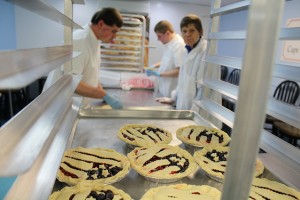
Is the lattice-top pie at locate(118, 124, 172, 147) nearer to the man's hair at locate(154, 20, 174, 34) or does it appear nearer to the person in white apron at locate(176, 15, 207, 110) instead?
the person in white apron at locate(176, 15, 207, 110)

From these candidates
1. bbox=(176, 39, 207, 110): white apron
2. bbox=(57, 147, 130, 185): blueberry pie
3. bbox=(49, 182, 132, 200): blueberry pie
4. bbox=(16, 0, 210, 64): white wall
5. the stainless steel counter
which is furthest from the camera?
bbox=(16, 0, 210, 64): white wall

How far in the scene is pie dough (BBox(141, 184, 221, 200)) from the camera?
94cm

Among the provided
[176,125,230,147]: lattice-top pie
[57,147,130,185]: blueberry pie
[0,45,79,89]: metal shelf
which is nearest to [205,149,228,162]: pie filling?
[176,125,230,147]: lattice-top pie

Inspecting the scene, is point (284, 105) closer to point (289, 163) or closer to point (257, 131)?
point (289, 163)

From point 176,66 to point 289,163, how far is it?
96.8 inches

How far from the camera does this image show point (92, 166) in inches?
44.9

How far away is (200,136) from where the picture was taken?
1530 mm

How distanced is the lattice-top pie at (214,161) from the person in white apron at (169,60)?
198cm

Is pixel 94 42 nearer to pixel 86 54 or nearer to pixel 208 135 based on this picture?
pixel 86 54

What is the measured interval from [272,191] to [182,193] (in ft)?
1.22

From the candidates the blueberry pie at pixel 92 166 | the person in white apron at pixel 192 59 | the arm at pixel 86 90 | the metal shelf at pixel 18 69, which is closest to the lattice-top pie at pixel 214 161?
the blueberry pie at pixel 92 166

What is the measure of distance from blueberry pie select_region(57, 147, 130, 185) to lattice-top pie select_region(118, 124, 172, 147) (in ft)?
0.64

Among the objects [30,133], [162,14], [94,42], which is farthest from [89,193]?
[162,14]

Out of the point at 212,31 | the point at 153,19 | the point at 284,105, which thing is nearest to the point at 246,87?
the point at 284,105
